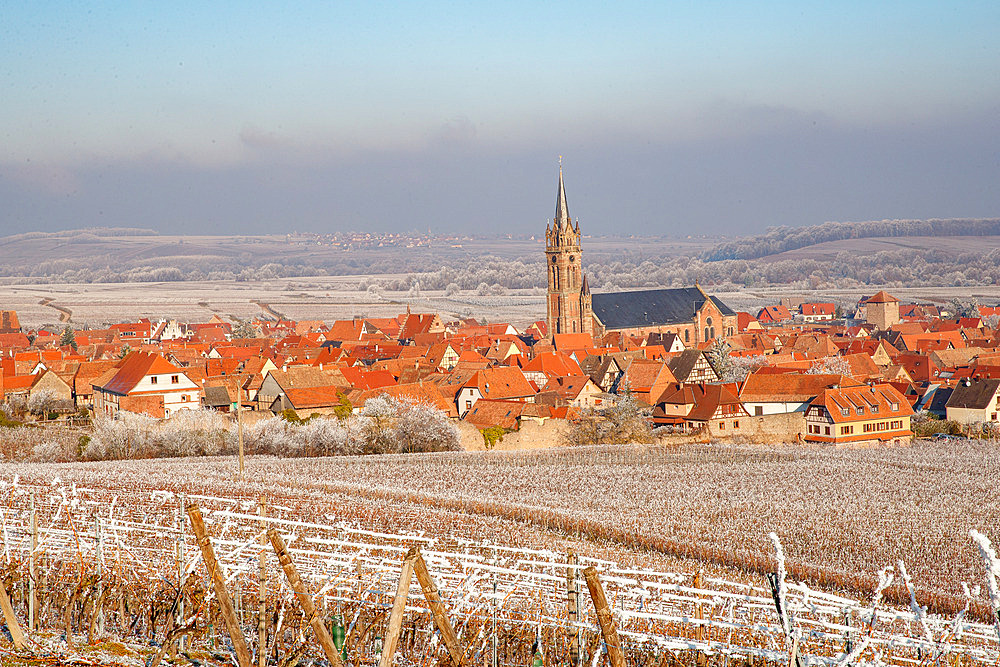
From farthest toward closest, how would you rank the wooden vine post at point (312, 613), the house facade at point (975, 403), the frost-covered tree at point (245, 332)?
1. the frost-covered tree at point (245, 332)
2. the house facade at point (975, 403)
3. the wooden vine post at point (312, 613)

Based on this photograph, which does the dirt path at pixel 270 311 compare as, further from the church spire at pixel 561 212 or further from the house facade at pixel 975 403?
the house facade at pixel 975 403

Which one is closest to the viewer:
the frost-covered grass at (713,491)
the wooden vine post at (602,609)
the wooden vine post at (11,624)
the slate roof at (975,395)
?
the wooden vine post at (602,609)

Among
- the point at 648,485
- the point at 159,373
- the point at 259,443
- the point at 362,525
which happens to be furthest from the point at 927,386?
the point at 362,525

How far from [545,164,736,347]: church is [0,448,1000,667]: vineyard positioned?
66073mm

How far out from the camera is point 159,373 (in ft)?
138

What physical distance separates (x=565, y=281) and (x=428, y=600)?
81.8m

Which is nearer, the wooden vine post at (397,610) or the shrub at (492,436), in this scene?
the wooden vine post at (397,610)

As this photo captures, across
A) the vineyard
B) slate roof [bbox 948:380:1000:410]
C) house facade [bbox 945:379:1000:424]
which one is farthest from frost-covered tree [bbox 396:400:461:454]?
slate roof [bbox 948:380:1000:410]

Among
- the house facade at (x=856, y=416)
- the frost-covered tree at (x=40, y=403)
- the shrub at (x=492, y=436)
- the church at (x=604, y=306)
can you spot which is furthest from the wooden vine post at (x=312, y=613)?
the church at (x=604, y=306)

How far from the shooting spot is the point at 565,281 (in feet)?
286

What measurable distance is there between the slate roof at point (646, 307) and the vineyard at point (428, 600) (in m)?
67.8

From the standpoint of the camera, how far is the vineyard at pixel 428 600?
279 inches

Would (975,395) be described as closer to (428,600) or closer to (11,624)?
(428,600)

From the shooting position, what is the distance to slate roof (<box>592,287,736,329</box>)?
3477 inches
